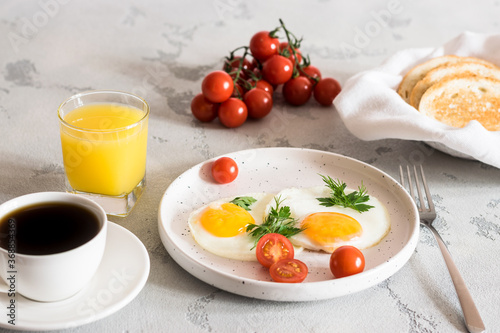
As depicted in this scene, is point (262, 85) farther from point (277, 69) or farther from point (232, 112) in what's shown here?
point (232, 112)

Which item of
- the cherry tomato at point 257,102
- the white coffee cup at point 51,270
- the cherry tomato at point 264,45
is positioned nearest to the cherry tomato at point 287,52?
the cherry tomato at point 264,45

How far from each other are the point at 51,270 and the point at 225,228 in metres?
0.48

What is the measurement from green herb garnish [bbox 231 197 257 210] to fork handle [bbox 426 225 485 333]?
55 centimetres

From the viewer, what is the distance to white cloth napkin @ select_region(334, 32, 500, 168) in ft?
6.07

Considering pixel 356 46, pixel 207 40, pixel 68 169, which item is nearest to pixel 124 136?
pixel 68 169

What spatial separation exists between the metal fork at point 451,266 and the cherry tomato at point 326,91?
0.61 metres

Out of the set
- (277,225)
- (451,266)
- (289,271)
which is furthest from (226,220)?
(451,266)

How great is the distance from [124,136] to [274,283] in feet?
2.07

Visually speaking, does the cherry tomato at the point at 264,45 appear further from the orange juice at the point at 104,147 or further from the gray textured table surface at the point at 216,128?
the orange juice at the point at 104,147

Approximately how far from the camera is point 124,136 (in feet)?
5.31

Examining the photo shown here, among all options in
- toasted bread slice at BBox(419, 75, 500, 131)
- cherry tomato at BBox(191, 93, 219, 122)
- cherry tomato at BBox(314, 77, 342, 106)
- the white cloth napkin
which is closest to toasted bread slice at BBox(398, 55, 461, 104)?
the white cloth napkin

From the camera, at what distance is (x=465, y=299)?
1.38m

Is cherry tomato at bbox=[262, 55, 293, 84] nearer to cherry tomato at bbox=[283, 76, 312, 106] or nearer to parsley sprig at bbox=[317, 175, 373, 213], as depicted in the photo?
cherry tomato at bbox=[283, 76, 312, 106]

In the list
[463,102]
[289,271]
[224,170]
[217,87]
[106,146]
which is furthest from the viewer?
[217,87]
